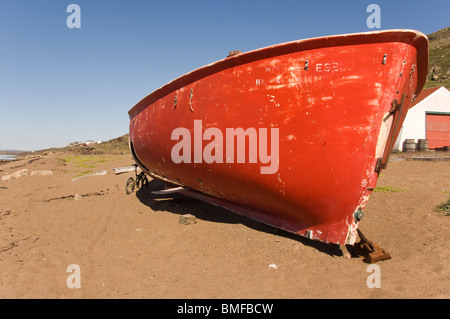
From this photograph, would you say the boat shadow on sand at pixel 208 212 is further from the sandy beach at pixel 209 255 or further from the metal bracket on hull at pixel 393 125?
the metal bracket on hull at pixel 393 125

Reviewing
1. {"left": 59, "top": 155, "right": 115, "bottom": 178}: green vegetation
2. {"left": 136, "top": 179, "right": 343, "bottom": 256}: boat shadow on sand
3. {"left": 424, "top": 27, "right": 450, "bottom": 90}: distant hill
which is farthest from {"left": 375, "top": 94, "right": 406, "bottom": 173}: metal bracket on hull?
{"left": 424, "top": 27, "right": 450, "bottom": 90}: distant hill

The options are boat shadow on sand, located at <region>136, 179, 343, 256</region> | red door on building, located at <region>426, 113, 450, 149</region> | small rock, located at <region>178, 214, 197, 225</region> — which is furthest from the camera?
red door on building, located at <region>426, 113, 450, 149</region>

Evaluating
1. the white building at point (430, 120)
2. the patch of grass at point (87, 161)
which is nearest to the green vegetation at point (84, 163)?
the patch of grass at point (87, 161)

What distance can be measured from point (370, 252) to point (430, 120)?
1883cm

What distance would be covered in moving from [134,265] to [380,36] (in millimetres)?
3944

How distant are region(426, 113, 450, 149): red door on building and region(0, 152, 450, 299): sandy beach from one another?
14.5m

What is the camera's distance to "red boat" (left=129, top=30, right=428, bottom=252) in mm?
2840

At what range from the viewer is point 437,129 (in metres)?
17.5

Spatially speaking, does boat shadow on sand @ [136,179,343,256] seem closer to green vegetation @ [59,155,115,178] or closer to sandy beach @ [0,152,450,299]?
sandy beach @ [0,152,450,299]

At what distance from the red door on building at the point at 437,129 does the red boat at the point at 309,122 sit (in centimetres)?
1748

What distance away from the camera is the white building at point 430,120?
16875 millimetres
